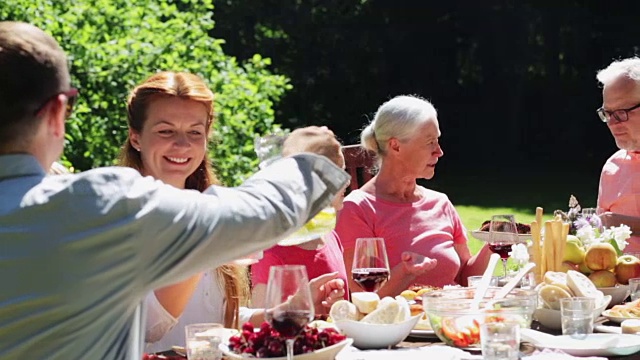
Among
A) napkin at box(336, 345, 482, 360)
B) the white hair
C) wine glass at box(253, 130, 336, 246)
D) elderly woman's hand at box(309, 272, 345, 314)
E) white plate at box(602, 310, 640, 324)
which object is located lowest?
napkin at box(336, 345, 482, 360)

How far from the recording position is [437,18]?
61.7 feet

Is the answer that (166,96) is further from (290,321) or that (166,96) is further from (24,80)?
(24,80)

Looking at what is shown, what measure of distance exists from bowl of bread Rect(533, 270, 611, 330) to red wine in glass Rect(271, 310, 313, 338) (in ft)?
3.94

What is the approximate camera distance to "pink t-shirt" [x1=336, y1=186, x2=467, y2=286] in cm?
495

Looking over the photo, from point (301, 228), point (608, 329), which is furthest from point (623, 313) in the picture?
point (301, 228)

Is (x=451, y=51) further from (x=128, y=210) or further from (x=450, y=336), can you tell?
(x=128, y=210)

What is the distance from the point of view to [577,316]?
3.23 metres

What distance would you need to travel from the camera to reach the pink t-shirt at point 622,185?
5.50 meters

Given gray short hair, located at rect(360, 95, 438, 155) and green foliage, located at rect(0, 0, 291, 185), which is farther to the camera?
green foliage, located at rect(0, 0, 291, 185)

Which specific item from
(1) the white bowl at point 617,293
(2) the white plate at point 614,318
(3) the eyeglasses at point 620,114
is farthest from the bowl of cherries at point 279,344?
(3) the eyeglasses at point 620,114

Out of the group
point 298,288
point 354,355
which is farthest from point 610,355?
point 298,288

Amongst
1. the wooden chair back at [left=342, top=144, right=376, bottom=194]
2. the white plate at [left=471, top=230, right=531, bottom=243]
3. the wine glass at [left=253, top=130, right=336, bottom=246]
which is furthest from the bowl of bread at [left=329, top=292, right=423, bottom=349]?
the wooden chair back at [left=342, top=144, right=376, bottom=194]

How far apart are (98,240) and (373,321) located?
1514mm

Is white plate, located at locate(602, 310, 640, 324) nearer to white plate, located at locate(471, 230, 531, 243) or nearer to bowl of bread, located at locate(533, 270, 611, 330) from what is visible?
bowl of bread, located at locate(533, 270, 611, 330)
